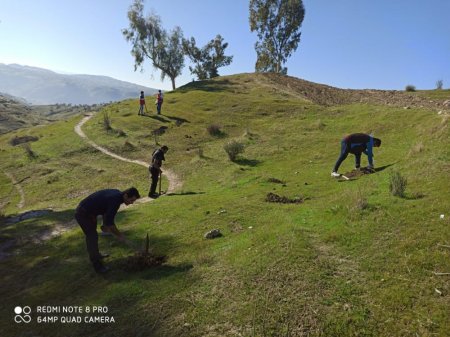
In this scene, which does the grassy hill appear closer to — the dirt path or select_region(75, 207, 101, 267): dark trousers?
the dirt path

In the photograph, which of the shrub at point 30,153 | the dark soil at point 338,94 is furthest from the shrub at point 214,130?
the shrub at point 30,153

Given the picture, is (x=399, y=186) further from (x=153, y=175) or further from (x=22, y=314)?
(x=153, y=175)

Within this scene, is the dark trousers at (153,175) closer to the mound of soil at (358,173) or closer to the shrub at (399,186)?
the mound of soil at (358,173)

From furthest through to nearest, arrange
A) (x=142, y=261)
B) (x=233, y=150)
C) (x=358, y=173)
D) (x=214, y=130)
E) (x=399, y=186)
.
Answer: (x=214, y=130) < (x=233, y=150) < (x=358, y=173) < (x=399, y=186) < (x=142, y=261)

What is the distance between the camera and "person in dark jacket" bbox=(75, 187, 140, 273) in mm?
10219

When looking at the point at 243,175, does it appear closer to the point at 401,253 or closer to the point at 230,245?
the point at 230,245

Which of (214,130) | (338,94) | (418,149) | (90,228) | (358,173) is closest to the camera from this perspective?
(90,228)

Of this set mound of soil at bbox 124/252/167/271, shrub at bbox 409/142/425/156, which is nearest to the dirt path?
mound of soil at bbox 124/252/167/271

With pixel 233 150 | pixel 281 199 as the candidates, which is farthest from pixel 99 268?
pixel 233 150

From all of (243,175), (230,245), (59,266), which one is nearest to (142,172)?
(243,175)

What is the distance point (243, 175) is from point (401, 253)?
14.2m

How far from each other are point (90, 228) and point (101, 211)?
2.03ft

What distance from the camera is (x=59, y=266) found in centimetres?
1198

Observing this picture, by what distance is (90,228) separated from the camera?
10.6 m
